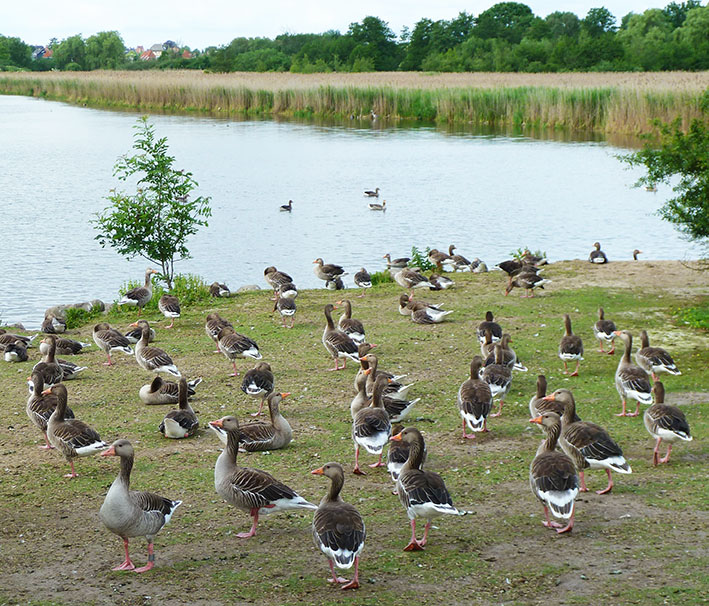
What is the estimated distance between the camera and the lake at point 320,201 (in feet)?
101

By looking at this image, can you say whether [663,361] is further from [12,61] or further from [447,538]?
[12,61]

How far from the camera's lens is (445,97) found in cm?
7462

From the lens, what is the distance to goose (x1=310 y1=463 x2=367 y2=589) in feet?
25.8

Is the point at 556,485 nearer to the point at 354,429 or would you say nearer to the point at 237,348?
the point at 354,429

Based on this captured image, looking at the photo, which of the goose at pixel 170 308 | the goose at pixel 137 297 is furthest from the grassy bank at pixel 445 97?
the goose at pixel 170 308

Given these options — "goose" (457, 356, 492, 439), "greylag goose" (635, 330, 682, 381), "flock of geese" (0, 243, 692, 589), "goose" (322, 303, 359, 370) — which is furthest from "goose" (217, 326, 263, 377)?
"greylag goose" (635, 330, 682, 381)

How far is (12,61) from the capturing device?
181 meters

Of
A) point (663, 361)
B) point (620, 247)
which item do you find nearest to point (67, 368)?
point (663, 361)

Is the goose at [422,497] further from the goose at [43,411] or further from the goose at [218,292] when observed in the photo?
the goose at [218,292]

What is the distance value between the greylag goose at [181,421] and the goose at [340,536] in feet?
14.1

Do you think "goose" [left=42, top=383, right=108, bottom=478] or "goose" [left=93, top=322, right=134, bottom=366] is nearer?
"goose" [left=42, top=383, right=108, bottom=478]

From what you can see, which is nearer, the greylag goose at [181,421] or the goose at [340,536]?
the goose at [340,536]

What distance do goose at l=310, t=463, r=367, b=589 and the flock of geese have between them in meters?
0.01

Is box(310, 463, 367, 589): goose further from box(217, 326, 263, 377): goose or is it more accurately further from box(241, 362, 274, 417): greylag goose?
box(217, 326, 263, 377): goose
